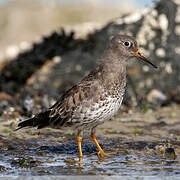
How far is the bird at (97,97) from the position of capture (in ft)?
24.9

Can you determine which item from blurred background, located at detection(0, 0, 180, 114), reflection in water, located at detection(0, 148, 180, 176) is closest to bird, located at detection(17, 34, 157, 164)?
reflection in water, located at detection(0, 148, 180, 176)

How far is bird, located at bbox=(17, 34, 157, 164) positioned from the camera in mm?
7582

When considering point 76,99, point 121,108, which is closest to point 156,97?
point 121,108

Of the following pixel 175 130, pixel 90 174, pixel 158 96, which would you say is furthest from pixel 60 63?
pixel 90 174

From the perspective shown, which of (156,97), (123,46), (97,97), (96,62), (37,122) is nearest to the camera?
(97,97)

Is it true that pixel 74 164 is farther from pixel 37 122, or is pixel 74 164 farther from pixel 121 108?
pixel 121 108

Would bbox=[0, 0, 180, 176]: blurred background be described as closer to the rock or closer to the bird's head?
the rock

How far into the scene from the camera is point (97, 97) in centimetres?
764

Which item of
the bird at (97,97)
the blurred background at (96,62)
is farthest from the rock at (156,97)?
the bird at (97,97)

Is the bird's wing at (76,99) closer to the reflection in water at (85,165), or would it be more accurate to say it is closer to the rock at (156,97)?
the reflection in water at (85,165)

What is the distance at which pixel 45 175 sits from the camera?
6.40 metres

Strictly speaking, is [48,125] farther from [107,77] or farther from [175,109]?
[175,109]

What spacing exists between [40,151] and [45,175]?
1528 millimetres

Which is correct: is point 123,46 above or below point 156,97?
above
